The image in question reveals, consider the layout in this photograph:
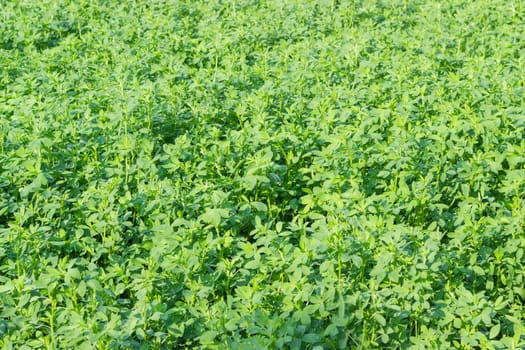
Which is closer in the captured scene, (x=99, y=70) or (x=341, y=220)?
(x=341, y=220)

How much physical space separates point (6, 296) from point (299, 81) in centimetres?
267

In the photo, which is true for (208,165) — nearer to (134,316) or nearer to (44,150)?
(44,150)

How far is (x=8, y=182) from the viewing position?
157 inches

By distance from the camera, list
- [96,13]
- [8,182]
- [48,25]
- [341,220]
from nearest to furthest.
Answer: [341,220] < [8,182] < [48,25] < [96,13]

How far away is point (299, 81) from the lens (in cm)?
505

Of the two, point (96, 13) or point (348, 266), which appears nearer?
point (348, 266)

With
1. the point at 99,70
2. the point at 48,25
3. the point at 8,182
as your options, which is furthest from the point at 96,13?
the point at 8,182

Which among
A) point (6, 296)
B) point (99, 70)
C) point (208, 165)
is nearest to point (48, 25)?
point (99, 70)

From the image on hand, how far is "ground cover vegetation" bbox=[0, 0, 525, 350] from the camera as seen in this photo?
3.12m

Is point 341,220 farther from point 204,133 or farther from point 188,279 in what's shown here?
point 204,133

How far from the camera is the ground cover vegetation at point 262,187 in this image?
3.12 m

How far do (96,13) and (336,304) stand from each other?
471 cm

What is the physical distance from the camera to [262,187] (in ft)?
13.1

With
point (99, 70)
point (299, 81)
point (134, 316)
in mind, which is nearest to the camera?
point (134, 316)
